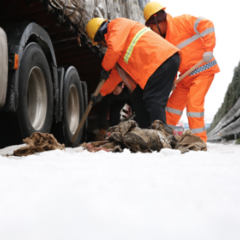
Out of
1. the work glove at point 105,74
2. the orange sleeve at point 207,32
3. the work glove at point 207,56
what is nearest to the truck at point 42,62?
the work glove at point 105,74

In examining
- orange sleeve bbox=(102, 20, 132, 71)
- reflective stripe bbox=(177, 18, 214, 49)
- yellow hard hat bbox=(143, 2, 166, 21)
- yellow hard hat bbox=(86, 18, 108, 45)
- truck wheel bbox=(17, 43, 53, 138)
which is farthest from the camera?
yellow hard hat bbox=(143, 2, 166, 21)

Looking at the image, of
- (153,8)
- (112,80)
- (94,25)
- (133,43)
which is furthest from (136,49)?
(153,8)

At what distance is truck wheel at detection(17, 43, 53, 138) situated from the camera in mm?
2291

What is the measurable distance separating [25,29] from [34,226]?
6.39ft

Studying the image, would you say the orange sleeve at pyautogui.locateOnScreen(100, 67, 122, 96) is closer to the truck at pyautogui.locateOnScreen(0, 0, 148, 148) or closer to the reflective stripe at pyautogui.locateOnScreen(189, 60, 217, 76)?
the truck at pyautogui.locateOnScreen(0, 0, 148, 148)

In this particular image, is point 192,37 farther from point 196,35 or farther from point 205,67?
point 205,67

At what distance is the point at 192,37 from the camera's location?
13.3 feet

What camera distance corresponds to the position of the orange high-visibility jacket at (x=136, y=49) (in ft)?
10.4

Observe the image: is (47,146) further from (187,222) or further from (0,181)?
(187,222)

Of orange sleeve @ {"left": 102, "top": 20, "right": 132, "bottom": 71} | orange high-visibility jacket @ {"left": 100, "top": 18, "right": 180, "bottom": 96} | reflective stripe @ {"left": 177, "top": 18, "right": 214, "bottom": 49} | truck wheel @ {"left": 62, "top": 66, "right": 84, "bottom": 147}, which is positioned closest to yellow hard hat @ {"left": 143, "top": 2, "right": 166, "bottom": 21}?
reflective stripe @ {"left": 177, "top": 18, "right": 214, "bottom": 49}

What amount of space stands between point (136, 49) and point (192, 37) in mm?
1211

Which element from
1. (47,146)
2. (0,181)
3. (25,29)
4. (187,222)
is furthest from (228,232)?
(25,29)

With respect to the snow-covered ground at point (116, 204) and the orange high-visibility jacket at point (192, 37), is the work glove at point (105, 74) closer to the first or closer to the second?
the orange high-visibility jacket at point (192, 37)

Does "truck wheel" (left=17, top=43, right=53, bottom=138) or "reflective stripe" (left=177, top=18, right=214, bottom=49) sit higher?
"reflective stripe" (left=177, top=18, right=214, bottom=49)
